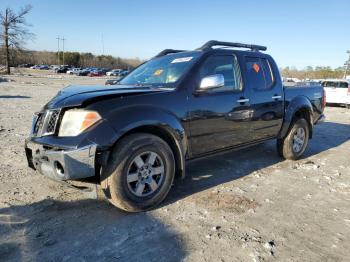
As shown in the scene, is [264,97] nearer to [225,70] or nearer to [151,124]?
[225,70]

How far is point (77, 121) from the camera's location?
3404mm

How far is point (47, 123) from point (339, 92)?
17.3m

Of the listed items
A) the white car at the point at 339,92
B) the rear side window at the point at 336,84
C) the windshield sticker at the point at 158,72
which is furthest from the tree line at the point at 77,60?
the windshield sticker at the point at 158,72

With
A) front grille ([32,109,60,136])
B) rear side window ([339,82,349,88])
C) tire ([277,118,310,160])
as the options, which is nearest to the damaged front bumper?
front grille ([32,109,60,136])

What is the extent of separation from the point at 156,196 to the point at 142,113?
0.96 meters

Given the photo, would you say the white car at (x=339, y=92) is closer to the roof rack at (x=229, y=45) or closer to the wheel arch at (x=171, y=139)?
the roof rack at (x=229, y=45)

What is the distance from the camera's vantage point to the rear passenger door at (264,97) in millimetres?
5164

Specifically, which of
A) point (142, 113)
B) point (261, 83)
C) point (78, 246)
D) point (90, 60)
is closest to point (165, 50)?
point (261, 83)

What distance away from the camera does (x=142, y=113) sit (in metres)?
3.63

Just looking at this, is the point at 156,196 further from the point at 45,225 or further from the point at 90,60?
the point at 90,60

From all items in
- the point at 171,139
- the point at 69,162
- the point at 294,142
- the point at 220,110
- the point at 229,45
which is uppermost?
the point at 229,45

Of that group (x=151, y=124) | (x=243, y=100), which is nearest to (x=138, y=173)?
(x=151, y=124)

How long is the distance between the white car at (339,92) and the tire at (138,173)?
1623 cm

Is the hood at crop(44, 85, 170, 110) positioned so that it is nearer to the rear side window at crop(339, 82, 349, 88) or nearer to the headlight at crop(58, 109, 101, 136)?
the headlight at crop(58, 109, 101, 136)
